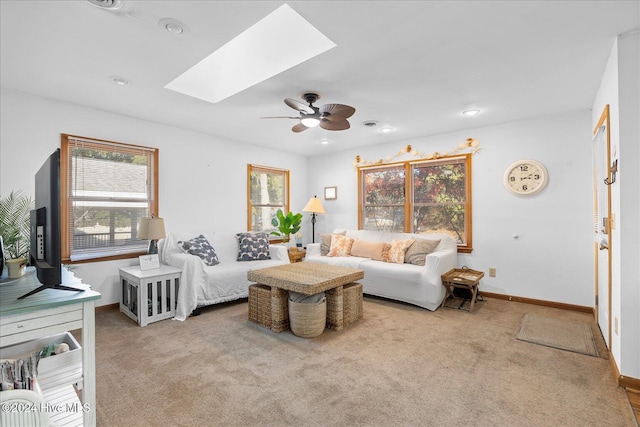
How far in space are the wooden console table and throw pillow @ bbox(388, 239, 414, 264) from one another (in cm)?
354

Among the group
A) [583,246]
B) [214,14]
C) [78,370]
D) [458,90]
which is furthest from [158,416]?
[583,246]

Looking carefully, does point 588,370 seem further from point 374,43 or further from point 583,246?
point 374,43

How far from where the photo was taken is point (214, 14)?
6.10ft

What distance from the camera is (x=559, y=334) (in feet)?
9.59

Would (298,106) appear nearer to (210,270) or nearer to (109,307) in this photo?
(210,270)

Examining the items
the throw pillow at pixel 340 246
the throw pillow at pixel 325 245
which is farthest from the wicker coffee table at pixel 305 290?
the throw pillow at pixel 325 245

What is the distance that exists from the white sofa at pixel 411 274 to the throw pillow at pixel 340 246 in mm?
123

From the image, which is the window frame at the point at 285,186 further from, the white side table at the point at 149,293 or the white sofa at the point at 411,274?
the white side table at the point at 149,293

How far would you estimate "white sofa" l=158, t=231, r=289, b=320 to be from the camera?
11.3 feet

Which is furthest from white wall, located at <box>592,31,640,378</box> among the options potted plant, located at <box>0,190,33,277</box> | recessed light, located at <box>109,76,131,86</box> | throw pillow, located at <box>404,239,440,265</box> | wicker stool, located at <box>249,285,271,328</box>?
potted plant, located at <box>0,190,33,277</box>

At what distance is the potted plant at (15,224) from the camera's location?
8.57 ft

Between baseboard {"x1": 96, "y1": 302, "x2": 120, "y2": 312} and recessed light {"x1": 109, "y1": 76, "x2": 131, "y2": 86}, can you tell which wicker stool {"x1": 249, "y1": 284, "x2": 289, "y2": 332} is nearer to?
baseboard {"x1": 96, "y1": 302, "x2": 120, "y2": 312}

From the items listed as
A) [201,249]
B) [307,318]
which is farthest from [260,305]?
[201,249]

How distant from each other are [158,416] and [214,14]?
2.40m
